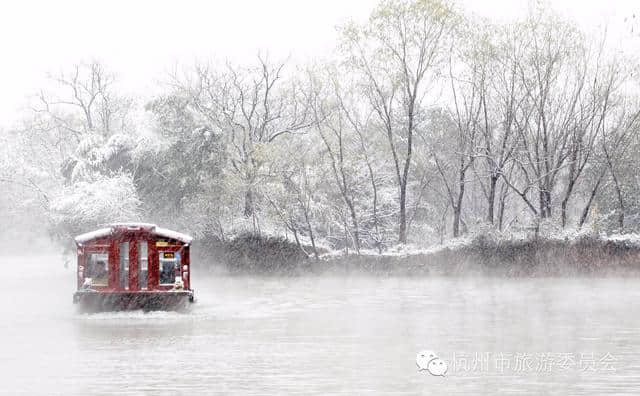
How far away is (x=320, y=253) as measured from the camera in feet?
184

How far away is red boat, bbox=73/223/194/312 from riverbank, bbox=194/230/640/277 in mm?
21407


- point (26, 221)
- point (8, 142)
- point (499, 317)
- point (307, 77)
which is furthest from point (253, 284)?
point (26, 221)

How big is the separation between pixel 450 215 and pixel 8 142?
4224 cm

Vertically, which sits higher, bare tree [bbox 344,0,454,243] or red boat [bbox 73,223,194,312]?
bare tree [bbox 344,0,454,243]

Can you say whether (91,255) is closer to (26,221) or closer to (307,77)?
(307,77)

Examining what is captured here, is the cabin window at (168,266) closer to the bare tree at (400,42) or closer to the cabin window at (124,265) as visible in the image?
the cabin window at (124,265)

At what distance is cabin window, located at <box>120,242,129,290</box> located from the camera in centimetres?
3259

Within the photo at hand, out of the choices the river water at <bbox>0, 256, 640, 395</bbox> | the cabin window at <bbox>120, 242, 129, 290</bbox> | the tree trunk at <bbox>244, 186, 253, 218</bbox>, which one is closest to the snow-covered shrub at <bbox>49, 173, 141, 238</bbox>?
the tree trunk at <bbox>244, 186, 253, 218</bbox>

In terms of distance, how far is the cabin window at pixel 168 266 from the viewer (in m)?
32.8

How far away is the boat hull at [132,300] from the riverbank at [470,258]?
21.4 m

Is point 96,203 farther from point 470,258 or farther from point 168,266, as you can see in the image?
point 168,266

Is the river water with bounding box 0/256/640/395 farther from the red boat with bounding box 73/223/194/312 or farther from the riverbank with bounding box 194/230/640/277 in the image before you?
the riverbank with bounding box 194/230/640/277

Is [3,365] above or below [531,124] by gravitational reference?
below

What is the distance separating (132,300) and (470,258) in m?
24.3
